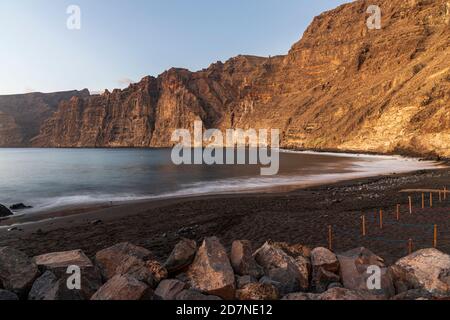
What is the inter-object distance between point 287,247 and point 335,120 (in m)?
114

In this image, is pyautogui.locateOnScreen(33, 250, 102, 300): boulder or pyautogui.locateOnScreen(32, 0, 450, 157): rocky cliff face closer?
pyautogui.locateOnScreen(33, 250, 102, 300): boulder

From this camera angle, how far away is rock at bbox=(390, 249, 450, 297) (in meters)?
6.38

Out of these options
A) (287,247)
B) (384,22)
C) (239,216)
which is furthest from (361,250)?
(384,22)

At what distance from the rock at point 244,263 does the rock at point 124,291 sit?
2267mm

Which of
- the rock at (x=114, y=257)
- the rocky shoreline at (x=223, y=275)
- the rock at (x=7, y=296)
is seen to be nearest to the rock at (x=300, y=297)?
the rocky shoreline at (x=223, y=275)

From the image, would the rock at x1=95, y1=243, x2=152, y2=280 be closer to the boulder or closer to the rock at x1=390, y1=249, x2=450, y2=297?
the boulder

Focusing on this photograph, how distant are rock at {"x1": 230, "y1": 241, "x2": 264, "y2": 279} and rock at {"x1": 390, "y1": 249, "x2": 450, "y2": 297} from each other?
2879 millimetres

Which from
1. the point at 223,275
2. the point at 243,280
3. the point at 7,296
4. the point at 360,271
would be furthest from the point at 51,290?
the point at 360,271

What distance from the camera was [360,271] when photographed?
23.0 feet

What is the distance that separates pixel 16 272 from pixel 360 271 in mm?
7237

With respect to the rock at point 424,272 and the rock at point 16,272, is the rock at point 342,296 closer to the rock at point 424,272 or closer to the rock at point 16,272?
the rock at point 424,272

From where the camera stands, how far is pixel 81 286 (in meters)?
6.09

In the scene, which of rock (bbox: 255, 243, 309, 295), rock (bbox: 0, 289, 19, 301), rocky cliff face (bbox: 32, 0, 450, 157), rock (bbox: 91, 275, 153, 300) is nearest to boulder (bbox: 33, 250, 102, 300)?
rock (bbox: 91, 275, 153, 300)
